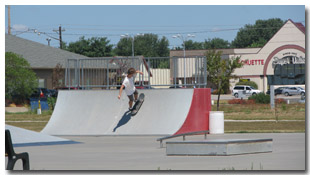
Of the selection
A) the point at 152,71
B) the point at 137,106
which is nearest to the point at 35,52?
the point at 152,71

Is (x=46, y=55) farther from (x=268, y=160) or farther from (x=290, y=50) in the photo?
(x=268, y=160)

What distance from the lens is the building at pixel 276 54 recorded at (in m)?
71.8

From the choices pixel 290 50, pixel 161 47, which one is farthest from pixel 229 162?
pixel 161 47

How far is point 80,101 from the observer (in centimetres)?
2025

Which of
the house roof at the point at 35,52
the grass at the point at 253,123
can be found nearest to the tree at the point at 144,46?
the house roof at the point at 35,52

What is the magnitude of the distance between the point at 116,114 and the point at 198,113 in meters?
2.77

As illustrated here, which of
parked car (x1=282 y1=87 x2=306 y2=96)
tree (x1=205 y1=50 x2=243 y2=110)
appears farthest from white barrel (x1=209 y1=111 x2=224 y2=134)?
parked car (x1=282 y1=87 x2=306 y2=96)

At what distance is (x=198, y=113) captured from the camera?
19.2m

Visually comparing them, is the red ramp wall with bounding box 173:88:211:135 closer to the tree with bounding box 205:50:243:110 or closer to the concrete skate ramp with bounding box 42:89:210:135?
the concrete skate ramp with bounding box 42:89:210:135

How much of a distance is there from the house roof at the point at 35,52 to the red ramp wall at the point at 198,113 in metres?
33.4

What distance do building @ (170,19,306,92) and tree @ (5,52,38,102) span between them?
92.5 ft

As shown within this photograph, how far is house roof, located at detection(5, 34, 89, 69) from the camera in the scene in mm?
52000

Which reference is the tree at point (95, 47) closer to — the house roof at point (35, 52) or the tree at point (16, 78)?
the house roof at point (35, 52)

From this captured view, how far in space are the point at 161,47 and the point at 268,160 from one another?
7912cm
